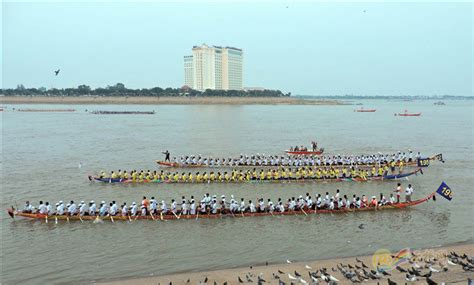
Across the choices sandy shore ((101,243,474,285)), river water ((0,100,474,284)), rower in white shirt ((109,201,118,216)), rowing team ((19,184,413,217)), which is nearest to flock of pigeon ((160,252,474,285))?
sandy shore ((101,243,474,285))

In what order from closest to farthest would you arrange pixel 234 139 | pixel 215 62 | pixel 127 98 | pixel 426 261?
pixel 426 261 < pixel 234 139 < pixel 127 98 < pixel 215 62

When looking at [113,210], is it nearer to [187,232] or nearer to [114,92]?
[187,232]

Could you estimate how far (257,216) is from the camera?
18828 millimetres

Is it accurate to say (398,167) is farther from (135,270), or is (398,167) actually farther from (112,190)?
(135,270)

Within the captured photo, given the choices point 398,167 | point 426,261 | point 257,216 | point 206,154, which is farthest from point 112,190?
point 398,167

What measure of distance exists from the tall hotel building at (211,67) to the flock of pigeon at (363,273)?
579 ft

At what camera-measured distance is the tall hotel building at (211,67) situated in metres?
186

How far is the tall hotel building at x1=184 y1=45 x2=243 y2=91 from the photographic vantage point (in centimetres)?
18575

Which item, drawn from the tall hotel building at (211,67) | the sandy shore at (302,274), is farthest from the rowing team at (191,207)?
the tall hotel building at (211,67)

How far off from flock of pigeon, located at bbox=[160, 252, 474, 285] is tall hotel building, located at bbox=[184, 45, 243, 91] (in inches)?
6946

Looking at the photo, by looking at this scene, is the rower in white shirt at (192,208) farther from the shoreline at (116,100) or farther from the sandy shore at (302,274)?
the shoreline at (116,100)

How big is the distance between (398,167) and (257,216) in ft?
49.2

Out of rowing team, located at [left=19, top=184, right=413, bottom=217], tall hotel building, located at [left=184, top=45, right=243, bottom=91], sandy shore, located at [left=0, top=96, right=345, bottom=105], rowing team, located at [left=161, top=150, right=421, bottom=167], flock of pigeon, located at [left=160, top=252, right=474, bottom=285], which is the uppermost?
tall hotel building, located at [left=184, top=45, right=243, bottom=91]

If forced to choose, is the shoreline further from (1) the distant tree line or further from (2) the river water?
(2) the river water
